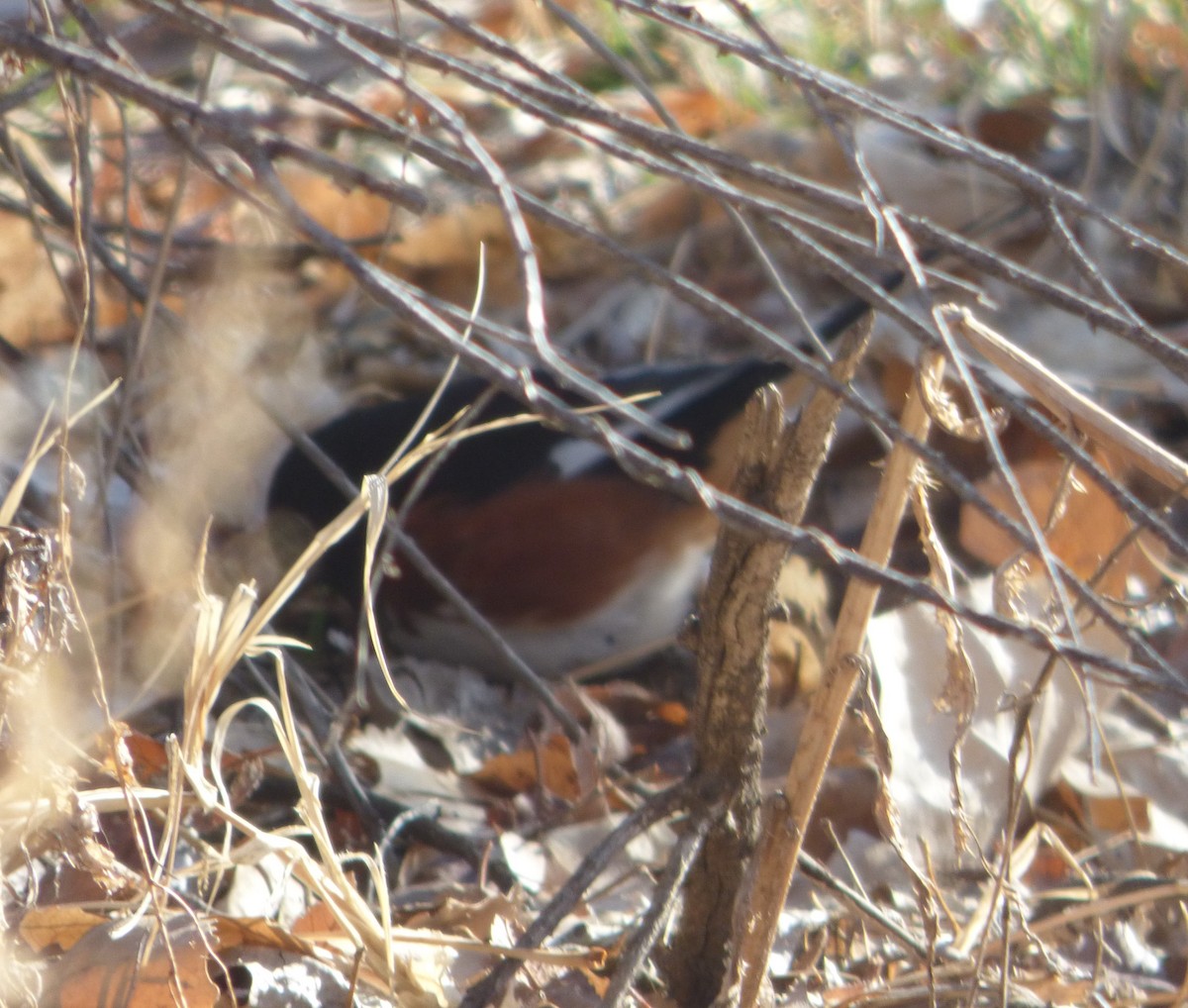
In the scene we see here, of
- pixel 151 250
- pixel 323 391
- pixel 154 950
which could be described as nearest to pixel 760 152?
pixel 323 391

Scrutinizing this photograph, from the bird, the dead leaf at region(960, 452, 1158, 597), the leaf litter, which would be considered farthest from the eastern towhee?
the dead leaf at region(960, 452, 1158, 597)

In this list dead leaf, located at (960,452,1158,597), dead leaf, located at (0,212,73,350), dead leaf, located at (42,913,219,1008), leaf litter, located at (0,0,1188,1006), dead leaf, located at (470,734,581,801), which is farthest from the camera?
dead leaf, located at (0,212,73,350)

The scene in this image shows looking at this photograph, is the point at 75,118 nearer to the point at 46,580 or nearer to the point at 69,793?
the point at 46,580

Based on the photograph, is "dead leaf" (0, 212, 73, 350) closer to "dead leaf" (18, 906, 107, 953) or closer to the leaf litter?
the leaf litter

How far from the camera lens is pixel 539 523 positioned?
309 cm

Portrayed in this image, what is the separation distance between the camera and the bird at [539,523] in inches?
118

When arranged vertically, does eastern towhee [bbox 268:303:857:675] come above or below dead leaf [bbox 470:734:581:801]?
above

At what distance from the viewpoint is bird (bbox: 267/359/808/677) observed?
9.85ft

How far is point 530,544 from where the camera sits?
306cm

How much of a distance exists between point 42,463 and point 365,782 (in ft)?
3.45

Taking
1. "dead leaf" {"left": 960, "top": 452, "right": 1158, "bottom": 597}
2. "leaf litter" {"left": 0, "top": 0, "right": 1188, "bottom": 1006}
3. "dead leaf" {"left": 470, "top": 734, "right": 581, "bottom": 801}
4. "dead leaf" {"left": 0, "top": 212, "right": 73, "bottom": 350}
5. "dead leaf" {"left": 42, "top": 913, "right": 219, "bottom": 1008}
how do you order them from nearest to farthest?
"leaf litter" {"left": 0, "top": 0, "right": 1188, "bottom": 1006}, "dead leaf" {"left": 42, "top": 913, "right": 219, "bottom": 1008}, "dead leaf" {"left": 960, "top": 452, "right": 1158, "bottom": 597}, "dead leaf" {"left": 470, "top": 734, "right": 581, "bottom": 801}, "dead leaf" {"left": 0, "top": 212, "right": 73, "bottom": 350}

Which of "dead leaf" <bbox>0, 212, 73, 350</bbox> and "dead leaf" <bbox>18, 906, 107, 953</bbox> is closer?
"dead leaf" <bbox>18, 906, 107, 953</bbox>

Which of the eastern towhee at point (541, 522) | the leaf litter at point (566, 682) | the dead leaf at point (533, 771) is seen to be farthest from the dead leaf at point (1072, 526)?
the dead leaf at point (533, 771)

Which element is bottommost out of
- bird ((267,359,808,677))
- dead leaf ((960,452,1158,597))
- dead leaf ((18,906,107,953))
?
dead leaf ((18,906,107,953))
